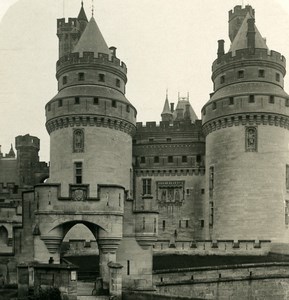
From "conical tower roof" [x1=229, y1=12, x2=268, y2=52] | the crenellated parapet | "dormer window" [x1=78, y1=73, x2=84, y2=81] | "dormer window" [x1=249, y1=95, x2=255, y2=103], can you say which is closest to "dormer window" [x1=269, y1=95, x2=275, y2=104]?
"dormer window" [x1=249, y1=95, x2=255, y2=103]

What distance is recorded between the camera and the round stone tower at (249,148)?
41312mm

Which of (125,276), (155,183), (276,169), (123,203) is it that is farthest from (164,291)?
(155,183)

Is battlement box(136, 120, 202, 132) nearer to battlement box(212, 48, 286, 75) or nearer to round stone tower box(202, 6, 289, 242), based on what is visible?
round stone tower box(202, 6, 289, 242)

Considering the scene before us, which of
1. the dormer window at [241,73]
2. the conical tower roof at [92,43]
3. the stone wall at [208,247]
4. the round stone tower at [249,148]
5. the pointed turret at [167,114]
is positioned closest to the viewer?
→ the stone wall at [208,247]

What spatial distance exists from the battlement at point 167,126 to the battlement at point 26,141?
1276cm

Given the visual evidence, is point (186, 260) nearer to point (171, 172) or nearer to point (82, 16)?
point (171, 172)

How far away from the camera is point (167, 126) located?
165 feet

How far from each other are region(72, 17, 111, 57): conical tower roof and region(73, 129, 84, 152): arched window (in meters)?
6.53

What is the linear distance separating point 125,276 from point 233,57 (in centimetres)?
2312

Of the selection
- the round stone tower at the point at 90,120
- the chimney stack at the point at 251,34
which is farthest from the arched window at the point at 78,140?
the chimney stack at the point at 251,34

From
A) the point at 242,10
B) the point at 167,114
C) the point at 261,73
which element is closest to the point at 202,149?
the point at 261,73

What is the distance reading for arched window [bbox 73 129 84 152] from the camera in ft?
140

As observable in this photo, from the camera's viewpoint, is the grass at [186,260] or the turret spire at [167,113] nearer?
the grass at [186,260]

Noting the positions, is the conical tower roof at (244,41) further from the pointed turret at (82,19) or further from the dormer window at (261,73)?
the pointed turret at (82,19)
